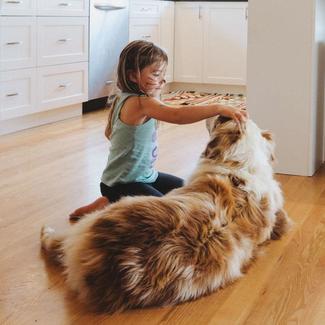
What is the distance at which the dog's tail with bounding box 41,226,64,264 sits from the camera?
2058 millimetres

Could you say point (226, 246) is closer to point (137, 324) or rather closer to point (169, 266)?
point (169, 266)

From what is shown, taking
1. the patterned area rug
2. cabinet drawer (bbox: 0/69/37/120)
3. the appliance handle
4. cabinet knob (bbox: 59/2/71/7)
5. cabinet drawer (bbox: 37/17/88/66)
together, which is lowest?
the patterned area rug

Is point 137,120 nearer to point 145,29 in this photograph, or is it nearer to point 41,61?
point 41,61

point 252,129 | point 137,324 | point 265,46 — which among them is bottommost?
point 137,324

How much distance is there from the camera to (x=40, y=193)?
286 centimetres

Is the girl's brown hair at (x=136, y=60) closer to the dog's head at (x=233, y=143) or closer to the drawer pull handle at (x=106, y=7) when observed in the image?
the dog's head at (x=233, y=143)

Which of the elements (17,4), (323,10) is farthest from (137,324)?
(17,4)

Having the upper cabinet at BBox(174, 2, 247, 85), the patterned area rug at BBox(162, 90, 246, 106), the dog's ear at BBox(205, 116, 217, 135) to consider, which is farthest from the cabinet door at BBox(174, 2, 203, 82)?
the dog's ear at BBox(205, 116, 217, 135)

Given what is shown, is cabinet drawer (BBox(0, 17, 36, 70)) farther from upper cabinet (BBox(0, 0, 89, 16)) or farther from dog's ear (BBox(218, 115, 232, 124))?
dog's ear (BBox(218, 115, 232, 124))

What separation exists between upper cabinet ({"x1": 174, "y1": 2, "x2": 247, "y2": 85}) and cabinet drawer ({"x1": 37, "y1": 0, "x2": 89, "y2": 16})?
1.74 meters

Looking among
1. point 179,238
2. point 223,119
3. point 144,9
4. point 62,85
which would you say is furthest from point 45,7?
point 179,238

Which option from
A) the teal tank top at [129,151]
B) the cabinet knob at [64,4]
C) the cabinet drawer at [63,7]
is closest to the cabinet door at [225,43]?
the cabinet drawer at [63,7]

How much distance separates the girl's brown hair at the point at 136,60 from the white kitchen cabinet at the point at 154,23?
10.4ft

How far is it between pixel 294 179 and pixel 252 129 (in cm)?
111
